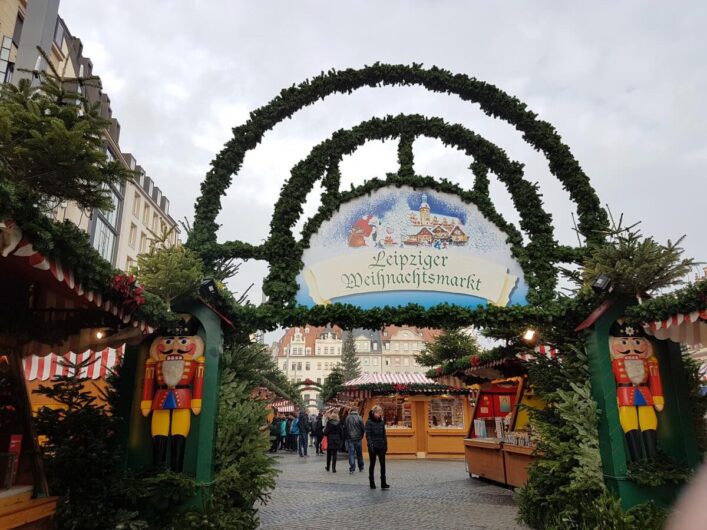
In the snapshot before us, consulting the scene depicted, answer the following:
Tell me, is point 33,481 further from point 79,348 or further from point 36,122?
point 36,122

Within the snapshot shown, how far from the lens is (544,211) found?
7.71 m

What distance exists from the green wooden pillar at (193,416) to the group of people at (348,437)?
1.03 metres

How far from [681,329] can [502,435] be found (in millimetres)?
5508

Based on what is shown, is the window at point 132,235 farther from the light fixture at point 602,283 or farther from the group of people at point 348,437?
the light fixture at point 602,283

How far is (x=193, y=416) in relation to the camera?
6035 millimetres

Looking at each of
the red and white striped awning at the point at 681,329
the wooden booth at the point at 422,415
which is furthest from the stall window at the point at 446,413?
the red and white striped awning at the point at 681,329

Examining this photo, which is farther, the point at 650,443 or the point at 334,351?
the point at 334,351

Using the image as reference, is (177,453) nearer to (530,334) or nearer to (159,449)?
(159,449)

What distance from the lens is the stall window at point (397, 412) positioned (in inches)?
738

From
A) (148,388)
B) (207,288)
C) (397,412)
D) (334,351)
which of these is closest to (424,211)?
(207,288)

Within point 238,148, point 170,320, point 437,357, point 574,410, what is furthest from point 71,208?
point 574,410

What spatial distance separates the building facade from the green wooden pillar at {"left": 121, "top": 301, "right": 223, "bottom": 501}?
257 feet

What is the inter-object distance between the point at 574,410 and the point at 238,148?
6.20 meters

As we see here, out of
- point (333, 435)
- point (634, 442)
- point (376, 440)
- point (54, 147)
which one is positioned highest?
point (54, 147)
